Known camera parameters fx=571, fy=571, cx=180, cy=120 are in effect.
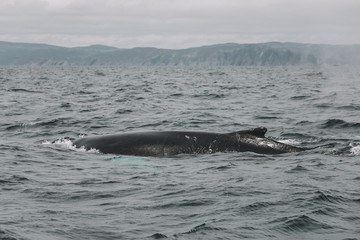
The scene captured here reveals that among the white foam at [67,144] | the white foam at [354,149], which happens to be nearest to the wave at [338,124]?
the white foam at [354,149]

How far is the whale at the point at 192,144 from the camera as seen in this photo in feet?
46.4

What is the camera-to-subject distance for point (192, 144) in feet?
47.2

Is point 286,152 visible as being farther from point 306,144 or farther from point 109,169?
point 109,169

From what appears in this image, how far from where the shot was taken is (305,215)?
28.3 feet

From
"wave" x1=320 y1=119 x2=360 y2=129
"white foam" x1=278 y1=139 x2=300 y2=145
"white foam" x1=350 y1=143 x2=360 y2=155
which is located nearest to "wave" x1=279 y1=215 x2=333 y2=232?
"white foam" x1=350 y1=143 x2=360 y2=155

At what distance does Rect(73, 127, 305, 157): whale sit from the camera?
556 inches

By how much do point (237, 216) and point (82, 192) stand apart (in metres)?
3.07

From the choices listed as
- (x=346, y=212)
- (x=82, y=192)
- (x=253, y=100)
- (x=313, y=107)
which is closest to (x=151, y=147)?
(x=82, y=192)

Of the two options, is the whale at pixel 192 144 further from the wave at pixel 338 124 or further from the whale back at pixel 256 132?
the wave at pixel 338 124

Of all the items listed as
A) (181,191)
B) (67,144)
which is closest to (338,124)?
(67,144)

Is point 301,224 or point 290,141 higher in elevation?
point 301,224

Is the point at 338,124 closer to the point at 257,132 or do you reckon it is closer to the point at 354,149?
the point at 354,149

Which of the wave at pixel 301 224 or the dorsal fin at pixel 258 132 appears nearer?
the wave at pixel 301 224

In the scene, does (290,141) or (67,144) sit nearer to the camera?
(67,144)
